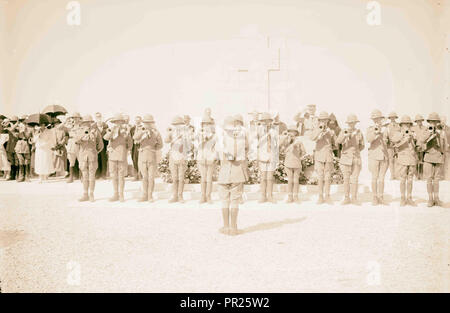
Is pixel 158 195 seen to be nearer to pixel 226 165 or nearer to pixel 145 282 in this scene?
pixel 226 165

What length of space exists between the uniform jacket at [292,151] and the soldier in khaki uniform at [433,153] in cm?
287

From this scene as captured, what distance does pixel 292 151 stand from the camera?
10.3 m

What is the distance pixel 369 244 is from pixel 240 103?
908 centimetres

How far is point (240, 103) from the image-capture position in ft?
48.4

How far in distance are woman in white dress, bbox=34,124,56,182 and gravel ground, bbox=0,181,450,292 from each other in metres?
4.46

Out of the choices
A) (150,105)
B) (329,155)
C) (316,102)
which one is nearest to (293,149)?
(329,155)

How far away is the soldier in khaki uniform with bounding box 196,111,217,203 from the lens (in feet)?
33.8

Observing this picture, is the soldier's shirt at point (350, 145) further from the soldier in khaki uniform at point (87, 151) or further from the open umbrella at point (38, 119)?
the open umbrella at point (38, 119)

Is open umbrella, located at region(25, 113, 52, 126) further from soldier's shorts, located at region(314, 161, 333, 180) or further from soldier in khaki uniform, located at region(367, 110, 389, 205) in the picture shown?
soldier in khaki uniform, located at region(367, 110, 389, 205)

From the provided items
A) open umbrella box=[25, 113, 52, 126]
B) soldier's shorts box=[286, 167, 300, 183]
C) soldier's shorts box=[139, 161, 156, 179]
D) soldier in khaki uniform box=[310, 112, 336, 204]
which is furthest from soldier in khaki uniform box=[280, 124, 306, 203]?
open umbrella box=[25, 113, 52, 126]

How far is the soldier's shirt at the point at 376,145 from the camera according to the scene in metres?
9.88

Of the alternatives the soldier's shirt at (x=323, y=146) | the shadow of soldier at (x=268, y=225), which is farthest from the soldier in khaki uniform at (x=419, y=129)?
the shadow of soldier at (x=268, y=225)

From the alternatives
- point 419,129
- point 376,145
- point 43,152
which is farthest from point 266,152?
point 43,152

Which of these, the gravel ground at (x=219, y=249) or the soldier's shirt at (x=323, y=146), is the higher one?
the soldier's shirt at (x=323, y=146)
